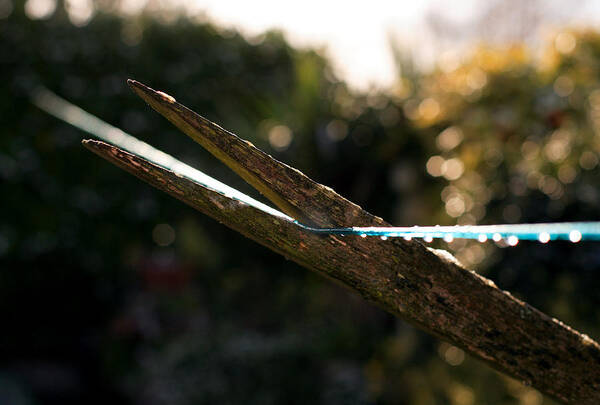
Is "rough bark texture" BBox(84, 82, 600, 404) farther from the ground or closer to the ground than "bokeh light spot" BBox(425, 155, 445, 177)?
closer to the ground

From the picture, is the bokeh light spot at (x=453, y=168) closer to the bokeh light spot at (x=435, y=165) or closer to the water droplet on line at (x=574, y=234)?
the bokeh light spot at (x=435, y=165)

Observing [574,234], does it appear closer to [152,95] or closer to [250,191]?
[152,95]

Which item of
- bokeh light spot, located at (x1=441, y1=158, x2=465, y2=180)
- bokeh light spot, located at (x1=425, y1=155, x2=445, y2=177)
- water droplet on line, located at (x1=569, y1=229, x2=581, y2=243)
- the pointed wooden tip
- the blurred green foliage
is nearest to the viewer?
water droplet on line, located at (x1=569, y1=229, x2=581, y2=243)

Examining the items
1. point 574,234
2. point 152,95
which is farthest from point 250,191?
point 574,234

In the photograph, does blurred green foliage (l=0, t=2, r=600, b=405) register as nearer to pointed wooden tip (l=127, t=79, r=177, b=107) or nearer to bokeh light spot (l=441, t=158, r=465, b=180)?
bokeh light spot (l=441, t=158, r=465, b=180)

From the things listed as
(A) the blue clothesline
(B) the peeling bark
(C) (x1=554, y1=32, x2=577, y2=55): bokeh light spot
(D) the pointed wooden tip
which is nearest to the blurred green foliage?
(C) (x1=554, y1=32, x2=577, y2=55): bokeh light spot
